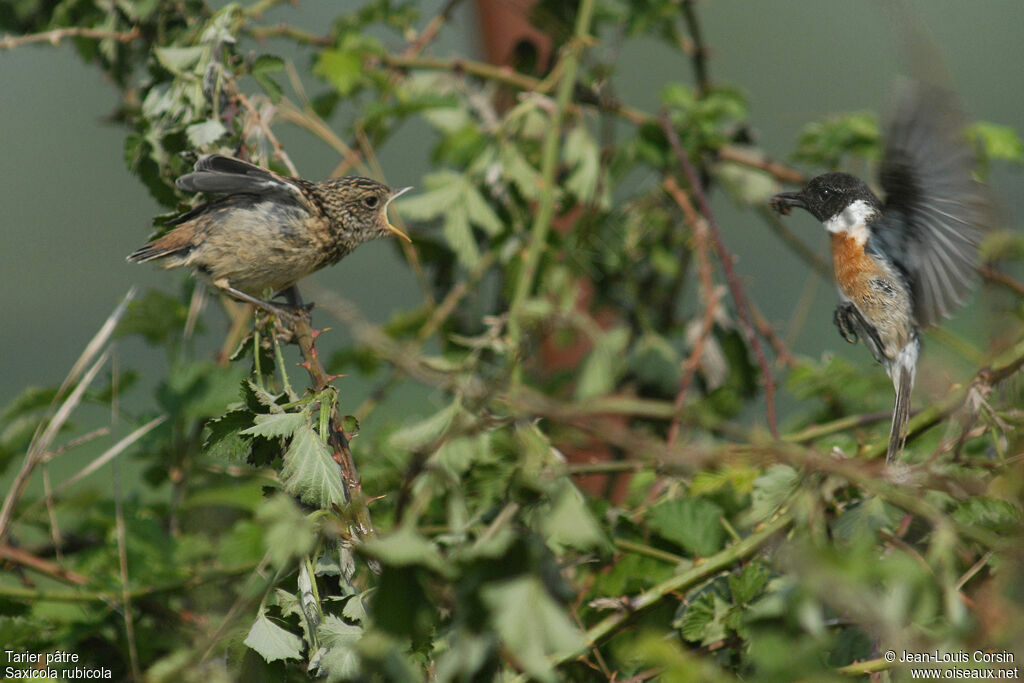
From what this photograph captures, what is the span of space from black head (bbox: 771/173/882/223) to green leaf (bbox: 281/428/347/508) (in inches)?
65.7

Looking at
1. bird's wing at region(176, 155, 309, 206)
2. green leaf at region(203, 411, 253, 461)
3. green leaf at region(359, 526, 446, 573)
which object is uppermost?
bird's wing at region(176, 155, 309, 206)

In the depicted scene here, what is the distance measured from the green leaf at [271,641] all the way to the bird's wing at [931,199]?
5.65ft

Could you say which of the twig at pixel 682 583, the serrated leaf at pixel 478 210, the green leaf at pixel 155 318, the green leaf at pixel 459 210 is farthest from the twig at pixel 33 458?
the twig at pixel 682 583

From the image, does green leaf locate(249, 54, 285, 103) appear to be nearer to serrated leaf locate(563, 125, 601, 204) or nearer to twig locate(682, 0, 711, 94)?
serrated leaf locate(563, 125, 601, 204)

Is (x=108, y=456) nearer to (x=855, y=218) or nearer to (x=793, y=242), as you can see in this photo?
(x=855, y=218)

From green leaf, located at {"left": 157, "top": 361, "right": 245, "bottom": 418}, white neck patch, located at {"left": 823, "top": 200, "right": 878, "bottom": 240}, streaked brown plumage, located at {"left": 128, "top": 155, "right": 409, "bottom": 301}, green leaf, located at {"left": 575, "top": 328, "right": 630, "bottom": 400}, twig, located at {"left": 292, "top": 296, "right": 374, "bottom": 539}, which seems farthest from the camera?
green leaf, located at {"left": 575, "top": 328, "right": 630, "bottom": 400}

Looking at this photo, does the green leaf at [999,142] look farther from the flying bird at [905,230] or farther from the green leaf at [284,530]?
the green leaf at [284,530]

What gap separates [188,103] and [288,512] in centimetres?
175

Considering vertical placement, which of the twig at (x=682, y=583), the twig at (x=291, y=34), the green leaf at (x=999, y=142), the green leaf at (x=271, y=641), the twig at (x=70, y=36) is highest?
the twig at (x=70, y=36)

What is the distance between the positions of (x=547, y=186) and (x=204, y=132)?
1098 mm

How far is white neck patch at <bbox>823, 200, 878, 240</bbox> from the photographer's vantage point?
2.70 meters

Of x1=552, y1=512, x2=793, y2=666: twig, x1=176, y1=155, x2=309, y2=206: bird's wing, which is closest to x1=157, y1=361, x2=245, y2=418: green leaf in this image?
x1=176, y1=155, x2=309, y2=206: bird's wing

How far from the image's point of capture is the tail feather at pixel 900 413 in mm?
2242

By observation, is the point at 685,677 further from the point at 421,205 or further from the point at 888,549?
the point at 421,205
